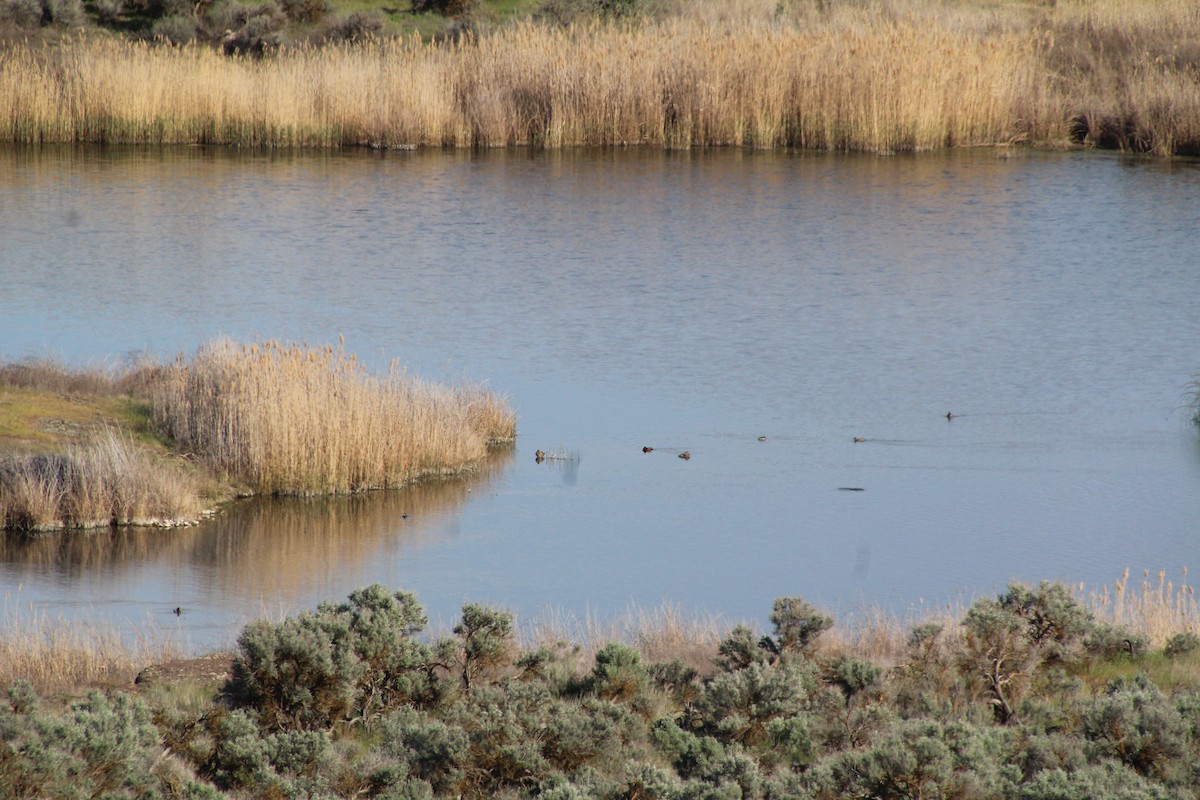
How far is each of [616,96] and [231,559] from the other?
21.4m

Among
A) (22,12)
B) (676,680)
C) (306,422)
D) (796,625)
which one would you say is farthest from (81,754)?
(22,12)

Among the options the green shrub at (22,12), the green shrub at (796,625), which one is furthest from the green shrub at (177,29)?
the green shrub at (796,625)

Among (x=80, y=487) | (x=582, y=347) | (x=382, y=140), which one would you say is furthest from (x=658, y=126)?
(x=80, y=487)

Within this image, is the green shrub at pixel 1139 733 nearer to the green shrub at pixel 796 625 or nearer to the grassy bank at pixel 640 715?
the grassy bank at pixel 640 715

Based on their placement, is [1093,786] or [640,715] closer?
[1093,786]

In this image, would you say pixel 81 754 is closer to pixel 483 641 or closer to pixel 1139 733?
pixel 483 641

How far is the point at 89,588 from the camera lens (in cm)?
1158

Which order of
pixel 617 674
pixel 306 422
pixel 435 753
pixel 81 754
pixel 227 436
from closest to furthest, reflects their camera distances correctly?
1. pixel 81 754
2. pixel 435 753
3. pixel 617 674
4. pixel 306 422
5. pixel 227 436

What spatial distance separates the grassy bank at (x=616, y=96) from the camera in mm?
31484

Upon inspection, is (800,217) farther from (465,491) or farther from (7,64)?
(7,64)

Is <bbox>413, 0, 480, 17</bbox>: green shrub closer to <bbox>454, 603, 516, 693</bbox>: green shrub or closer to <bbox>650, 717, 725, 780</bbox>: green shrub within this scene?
<bbox>454, 603, 516, 693</bbox>: green shrub

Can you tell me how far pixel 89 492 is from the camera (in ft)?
41.6

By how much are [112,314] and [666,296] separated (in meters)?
7.28

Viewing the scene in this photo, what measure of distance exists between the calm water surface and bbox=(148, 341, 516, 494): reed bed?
1.12 feet
